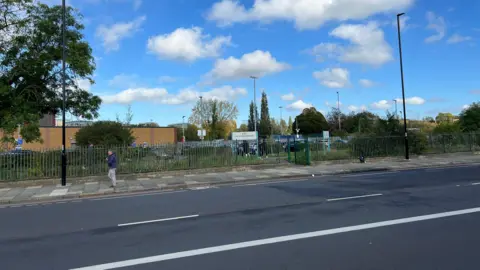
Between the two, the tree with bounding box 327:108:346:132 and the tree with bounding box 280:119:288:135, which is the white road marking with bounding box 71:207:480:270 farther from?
the tree with bounding box 280:119:288:135

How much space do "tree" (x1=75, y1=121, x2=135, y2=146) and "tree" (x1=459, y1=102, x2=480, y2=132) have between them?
34562 millimetres

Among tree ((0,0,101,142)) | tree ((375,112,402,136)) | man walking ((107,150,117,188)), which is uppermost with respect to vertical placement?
tree ((0,0,101,142))

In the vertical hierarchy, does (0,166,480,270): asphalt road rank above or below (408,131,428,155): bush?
below

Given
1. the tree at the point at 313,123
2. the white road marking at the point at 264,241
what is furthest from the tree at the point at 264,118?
the white road marking at the point at 264,241

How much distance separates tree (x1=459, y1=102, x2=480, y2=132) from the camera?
1486 inches

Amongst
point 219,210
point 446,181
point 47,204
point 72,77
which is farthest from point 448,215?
point 72,77

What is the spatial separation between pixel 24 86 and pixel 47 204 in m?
11.9

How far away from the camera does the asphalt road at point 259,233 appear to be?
207 inches

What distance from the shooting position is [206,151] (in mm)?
21469

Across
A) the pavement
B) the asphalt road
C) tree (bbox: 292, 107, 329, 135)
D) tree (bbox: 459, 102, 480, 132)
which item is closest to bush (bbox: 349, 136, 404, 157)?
the pavement

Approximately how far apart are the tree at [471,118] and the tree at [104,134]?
34.6 metres

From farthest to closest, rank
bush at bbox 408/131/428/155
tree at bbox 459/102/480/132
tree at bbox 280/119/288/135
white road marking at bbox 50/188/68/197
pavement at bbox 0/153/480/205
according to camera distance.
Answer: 1. tree at bbox 280/119/288/135
2. tree at bbox 459/102/480/132
3. bush at bbox 408/131/428/155
4. white road marking at bbox 50/188/68/197
5. pavement at bbox 0/153/480/205

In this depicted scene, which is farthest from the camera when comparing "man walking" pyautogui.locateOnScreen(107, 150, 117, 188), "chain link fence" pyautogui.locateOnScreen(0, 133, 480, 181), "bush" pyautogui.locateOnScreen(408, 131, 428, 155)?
"bush" pyautogui.locateOnScreen(408, 131, 428, 155)

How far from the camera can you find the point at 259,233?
680 centimetres
